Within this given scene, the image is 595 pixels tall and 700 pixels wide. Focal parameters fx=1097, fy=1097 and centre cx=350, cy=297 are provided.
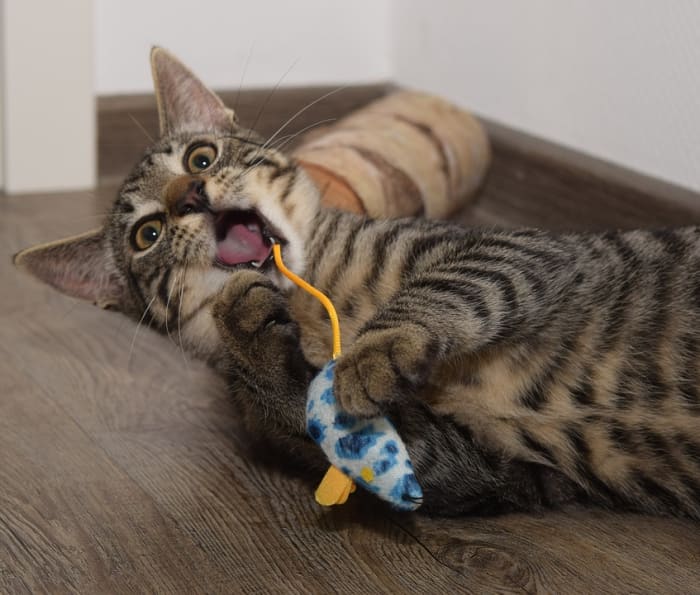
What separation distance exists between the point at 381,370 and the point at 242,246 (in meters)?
0.50

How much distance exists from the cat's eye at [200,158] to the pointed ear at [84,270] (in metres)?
0.20

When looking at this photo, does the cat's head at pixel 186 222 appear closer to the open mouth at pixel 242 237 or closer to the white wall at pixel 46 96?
the open mouth at pixel 242 237

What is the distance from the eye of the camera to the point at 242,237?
1789 mm

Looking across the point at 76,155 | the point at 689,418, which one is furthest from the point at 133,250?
the point at 76,155

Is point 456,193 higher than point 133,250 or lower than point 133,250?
lower

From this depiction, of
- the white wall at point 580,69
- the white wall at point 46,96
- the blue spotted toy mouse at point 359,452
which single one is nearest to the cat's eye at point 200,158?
the blue spotted toy mouse at point 359,452

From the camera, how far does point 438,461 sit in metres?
1.55

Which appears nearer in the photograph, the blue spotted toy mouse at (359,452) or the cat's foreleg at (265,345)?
the blue spotted toy mouse at (359,452)

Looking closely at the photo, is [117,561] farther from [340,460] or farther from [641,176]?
[641,176]

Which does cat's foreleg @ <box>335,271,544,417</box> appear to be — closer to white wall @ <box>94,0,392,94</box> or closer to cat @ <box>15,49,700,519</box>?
cat @ <box>15,49,700,519</box>

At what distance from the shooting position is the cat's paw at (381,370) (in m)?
1.35

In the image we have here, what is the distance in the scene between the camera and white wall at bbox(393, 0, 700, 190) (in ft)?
7.54

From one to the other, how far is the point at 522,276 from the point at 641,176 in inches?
39.6

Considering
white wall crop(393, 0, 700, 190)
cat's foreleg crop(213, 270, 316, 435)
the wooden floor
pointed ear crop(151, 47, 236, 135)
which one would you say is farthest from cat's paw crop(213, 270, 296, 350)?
white wall crop(393, 0, 700, 190)
